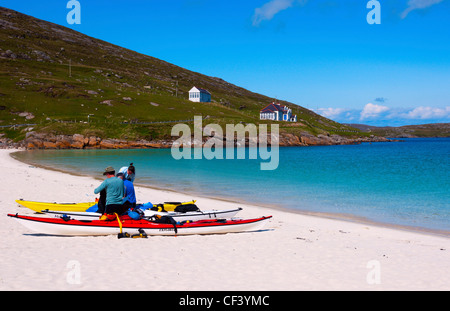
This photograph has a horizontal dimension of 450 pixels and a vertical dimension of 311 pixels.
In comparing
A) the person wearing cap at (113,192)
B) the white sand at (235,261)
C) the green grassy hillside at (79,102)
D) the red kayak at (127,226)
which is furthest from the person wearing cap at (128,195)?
the green grassy hillside at (79,102)

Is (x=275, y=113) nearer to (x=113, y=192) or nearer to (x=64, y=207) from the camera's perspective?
(x=64, y=207)

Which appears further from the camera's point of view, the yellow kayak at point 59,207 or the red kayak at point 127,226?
the yellow kayak at point 59,207

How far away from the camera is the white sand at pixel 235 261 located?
9.72m

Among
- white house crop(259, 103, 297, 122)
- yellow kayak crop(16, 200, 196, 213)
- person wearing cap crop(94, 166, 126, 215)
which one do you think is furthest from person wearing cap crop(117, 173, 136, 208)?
white house crop(259, 103, 297, 122)

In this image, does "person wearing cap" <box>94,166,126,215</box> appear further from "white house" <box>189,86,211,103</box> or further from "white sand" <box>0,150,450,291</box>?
"white house" <box>189,86,211,103</box>

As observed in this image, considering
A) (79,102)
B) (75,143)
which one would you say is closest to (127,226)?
(75,143)

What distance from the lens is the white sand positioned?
9.72 m

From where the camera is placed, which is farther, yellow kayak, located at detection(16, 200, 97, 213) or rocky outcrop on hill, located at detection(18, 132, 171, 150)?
rocky outcrop on hill, located at detection(18, 132, 171, 150)

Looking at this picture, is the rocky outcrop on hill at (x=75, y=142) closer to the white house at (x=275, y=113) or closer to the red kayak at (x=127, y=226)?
the red kayak at (x=127, y=226)

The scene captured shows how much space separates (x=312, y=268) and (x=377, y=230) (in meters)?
8.26

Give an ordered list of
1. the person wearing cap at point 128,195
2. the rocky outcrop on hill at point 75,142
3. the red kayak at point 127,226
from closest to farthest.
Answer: the red kayak at point 127,226 < the person wearing cap at point 128,195 < the rocky outcrop on hill at point 75,142

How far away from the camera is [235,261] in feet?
39.3
